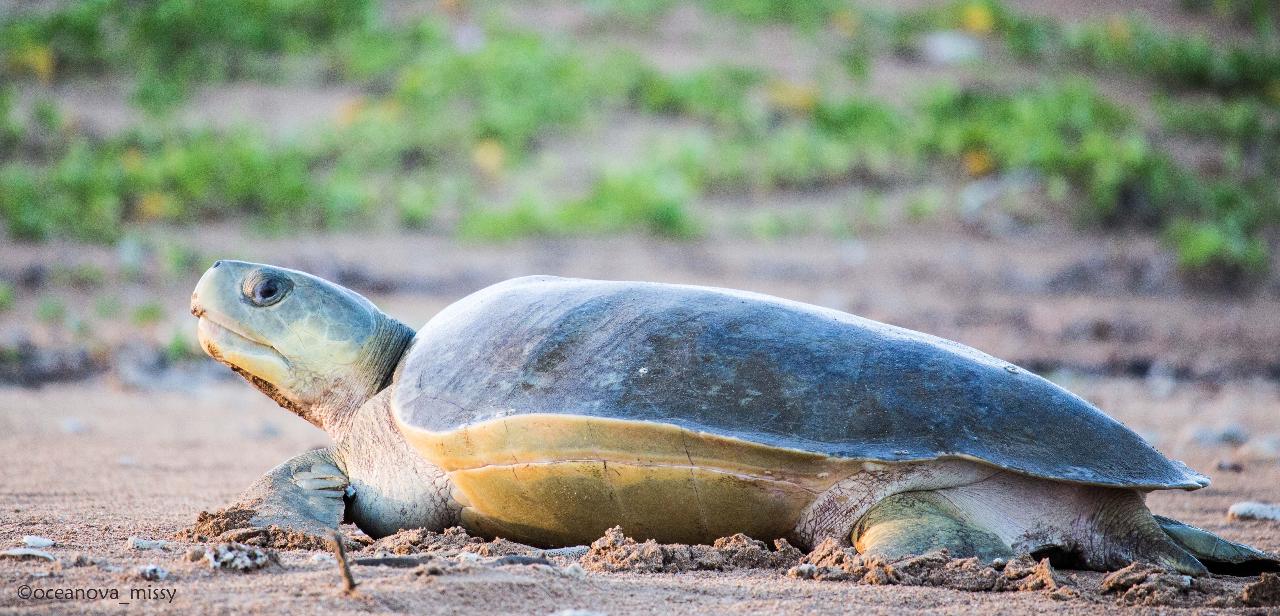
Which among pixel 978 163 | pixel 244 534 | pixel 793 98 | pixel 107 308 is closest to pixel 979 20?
pixel 793 98

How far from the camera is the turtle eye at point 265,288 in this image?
3.11 m

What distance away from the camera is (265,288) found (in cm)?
312

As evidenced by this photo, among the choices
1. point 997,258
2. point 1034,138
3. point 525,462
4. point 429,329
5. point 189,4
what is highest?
point 189,4

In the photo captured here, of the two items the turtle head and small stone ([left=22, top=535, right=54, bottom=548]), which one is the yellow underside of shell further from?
small stone ([left=22, top=535, right=54, bottom=548])

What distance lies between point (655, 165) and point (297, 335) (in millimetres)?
6083

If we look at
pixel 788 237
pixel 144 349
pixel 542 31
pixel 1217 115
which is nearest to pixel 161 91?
pixel 542 31

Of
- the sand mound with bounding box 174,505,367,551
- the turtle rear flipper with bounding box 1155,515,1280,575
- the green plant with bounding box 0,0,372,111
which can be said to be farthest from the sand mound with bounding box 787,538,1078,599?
the green plant with bounding box 0,0,372,111

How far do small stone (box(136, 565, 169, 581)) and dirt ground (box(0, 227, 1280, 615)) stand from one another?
0.01 m

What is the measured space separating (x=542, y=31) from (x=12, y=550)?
904cm

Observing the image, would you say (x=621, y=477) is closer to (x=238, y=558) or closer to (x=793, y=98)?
(x=238, y=558)

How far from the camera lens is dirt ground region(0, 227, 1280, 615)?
2.23 metres

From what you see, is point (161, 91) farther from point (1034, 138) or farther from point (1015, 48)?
point (1015, 48)

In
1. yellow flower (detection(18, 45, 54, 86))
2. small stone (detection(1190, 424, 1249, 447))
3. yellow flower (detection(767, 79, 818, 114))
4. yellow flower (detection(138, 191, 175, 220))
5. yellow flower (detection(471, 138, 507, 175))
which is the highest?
yellow flower (detection(767, 79, 818, 114))

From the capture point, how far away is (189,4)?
10234 millimetres
